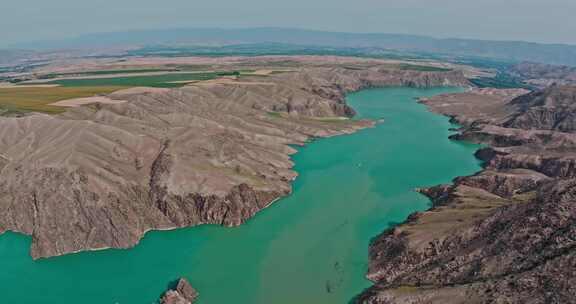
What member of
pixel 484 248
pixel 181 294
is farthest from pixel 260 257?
pixel 484 248

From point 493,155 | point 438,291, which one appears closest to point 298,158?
point 493,155

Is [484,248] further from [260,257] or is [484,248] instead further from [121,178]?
[121,178]

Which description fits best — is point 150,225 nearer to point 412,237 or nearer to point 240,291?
point 240,291

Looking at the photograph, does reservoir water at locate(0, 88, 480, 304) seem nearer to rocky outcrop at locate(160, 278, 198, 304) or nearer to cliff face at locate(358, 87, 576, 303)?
rocky outcrop at locate(160, 278, 198, 304)

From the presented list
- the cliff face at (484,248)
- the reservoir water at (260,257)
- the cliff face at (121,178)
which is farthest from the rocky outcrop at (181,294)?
the cliff face at (484,248)

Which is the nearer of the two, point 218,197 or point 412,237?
point 412,237

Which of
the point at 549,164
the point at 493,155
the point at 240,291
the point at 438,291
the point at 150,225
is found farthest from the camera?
the point at 493,155
